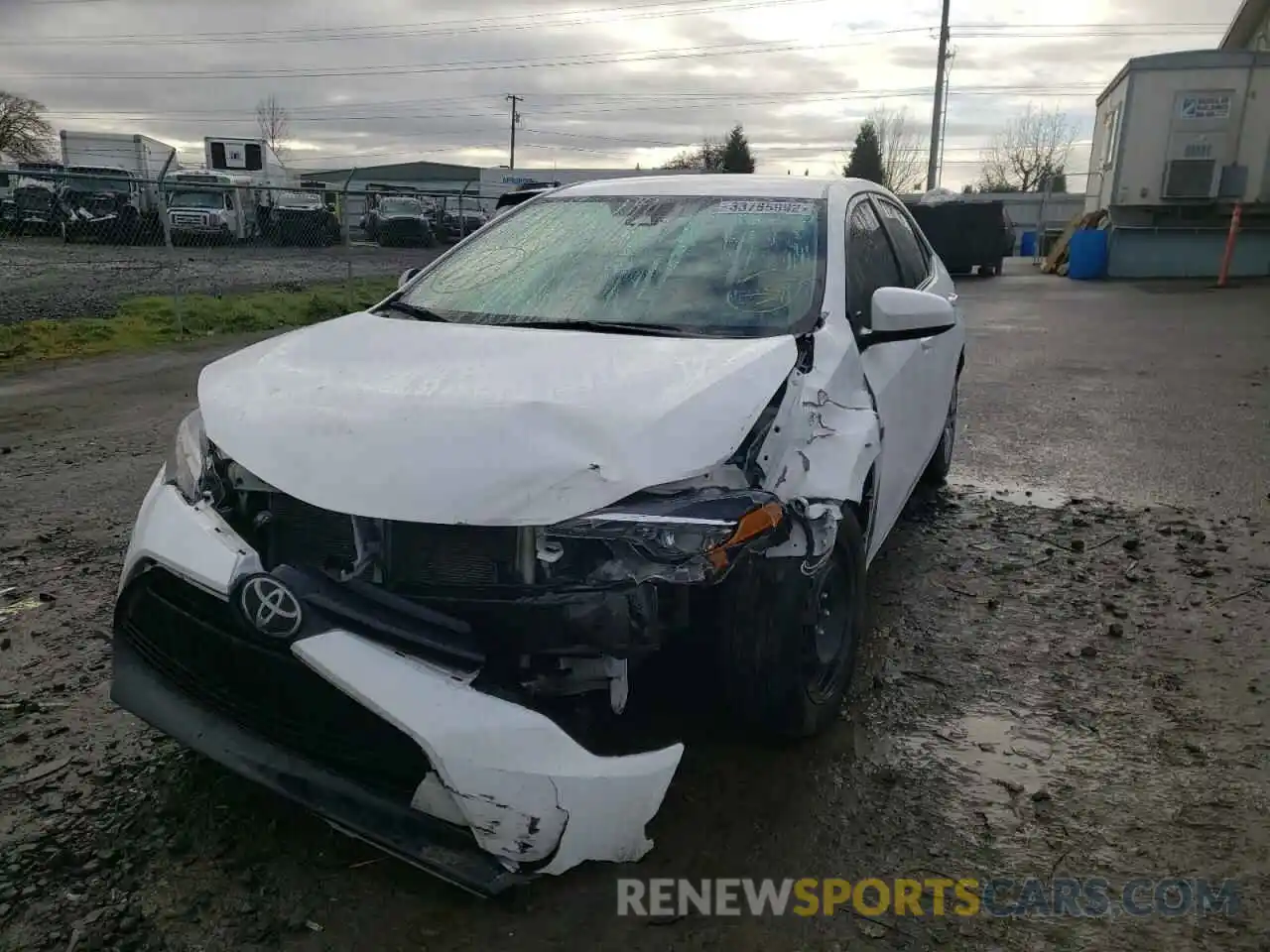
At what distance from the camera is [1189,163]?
62.6 feet

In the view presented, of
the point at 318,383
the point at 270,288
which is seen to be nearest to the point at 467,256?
the point at 318,383

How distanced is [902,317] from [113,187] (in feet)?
69.9

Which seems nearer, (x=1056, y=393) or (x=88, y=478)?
(x=88, y=478)

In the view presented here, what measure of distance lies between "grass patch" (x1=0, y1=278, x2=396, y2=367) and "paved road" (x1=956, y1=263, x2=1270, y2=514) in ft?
27.7

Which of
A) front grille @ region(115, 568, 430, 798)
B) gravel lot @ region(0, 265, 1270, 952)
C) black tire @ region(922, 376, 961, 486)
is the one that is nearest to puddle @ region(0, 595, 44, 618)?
gravel lot @ region(0, 265, 1270, 952)

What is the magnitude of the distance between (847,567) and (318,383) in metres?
1.59

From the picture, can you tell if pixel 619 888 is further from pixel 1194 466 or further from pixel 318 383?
pixel 1194 466

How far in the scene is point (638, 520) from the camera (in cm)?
216

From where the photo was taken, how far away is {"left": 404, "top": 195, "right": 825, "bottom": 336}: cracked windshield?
3162mm

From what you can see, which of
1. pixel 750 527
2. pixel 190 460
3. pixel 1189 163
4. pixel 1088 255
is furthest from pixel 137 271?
pixel 1189 163

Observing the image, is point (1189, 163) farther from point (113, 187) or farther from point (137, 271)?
point (113, 187)

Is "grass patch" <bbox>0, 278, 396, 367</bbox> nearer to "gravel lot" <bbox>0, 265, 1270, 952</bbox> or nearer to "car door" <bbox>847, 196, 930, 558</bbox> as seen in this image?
"gravel lot" <bbox>0, 265, 1270, 952</bbox>

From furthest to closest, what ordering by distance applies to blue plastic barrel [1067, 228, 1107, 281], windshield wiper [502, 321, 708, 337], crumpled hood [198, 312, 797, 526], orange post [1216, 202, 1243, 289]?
blue plastic barrel [1067, 228, 1107, 281]
orange post [1216, 202, 1243, 289]
windshield wiper [502, 321, 708, 337]
crumpled hood [198, 312, 797, 526]

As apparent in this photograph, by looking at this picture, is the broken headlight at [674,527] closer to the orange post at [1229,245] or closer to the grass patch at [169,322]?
the grass patch at [169,322]
